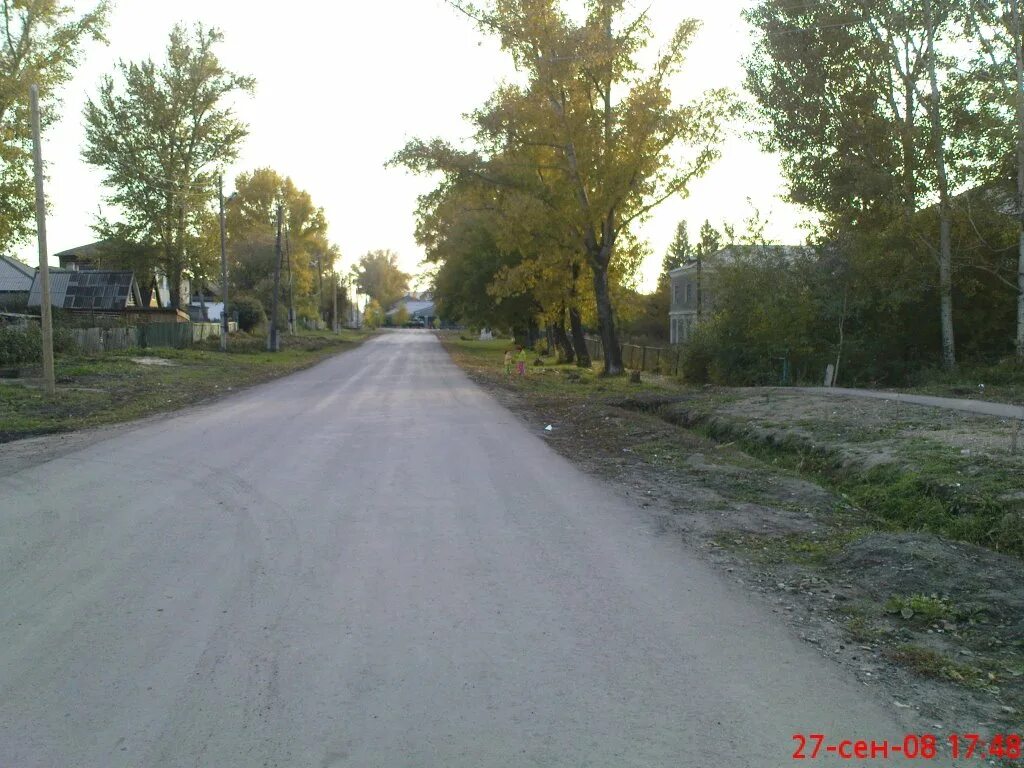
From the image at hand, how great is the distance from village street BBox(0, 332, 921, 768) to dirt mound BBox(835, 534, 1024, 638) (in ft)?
3.77

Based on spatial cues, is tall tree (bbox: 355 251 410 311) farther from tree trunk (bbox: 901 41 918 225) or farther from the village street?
the village street

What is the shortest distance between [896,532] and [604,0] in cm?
2397

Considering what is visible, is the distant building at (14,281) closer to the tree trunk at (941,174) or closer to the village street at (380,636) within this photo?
the tree trunk at (941,174)

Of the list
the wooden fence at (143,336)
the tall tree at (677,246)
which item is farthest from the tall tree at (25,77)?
the tall tree at (677,246)

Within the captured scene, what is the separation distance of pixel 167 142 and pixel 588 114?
30.7m

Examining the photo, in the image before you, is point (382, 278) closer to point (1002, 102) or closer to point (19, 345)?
point (19, 345)

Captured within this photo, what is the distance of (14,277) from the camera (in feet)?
172

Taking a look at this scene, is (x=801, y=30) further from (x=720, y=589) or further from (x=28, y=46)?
(x=28, y=46)

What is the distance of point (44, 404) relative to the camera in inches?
762

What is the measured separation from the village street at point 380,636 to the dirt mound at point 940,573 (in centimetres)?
115

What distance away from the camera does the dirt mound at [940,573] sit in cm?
597

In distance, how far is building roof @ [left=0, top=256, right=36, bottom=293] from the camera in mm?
51278

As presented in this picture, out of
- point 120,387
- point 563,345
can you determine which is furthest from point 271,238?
point 120,387

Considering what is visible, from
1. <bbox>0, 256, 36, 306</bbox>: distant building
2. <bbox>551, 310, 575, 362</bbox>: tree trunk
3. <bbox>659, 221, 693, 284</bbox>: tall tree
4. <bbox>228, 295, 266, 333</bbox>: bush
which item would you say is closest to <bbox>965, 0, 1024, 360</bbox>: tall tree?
<bbox>551, 310, 575, 362</bbox>: tree trunk
